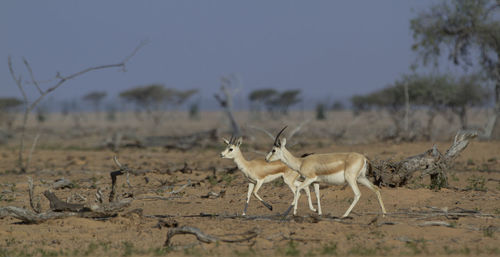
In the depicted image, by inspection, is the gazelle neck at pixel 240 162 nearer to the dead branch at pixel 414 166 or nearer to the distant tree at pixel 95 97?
the dead branch at pixel 414 166

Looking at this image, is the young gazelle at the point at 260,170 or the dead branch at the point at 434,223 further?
the young gazelle at the point at 260,170

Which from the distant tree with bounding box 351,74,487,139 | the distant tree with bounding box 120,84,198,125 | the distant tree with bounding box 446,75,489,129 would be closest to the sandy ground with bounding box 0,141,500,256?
the distant tree with bounding box 351,74,487,139

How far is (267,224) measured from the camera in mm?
9742

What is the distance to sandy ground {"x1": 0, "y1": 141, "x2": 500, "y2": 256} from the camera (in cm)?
820

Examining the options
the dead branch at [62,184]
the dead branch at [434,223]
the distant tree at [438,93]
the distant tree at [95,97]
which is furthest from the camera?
the distant tree at [95,97]

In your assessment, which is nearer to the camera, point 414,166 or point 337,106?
point 414,166

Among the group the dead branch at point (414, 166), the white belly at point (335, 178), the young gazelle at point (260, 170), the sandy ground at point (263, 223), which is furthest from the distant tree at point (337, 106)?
the white belly at point (335, 178)

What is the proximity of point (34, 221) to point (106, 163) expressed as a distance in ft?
36.5

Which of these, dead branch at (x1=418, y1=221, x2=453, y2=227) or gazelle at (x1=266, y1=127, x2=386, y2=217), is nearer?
dead branch at (x1=418, y1=221, x2=453, y2=227)

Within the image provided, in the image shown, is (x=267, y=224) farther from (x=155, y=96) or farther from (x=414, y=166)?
(x=155, y=96)

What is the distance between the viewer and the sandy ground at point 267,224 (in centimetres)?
820

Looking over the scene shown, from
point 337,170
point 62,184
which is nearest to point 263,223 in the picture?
point 337,170

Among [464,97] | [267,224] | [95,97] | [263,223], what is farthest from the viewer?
[95,97]

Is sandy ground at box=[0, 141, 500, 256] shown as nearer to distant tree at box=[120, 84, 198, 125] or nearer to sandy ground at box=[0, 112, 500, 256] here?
sandy ground at box=[0, 112, 500, 256]
